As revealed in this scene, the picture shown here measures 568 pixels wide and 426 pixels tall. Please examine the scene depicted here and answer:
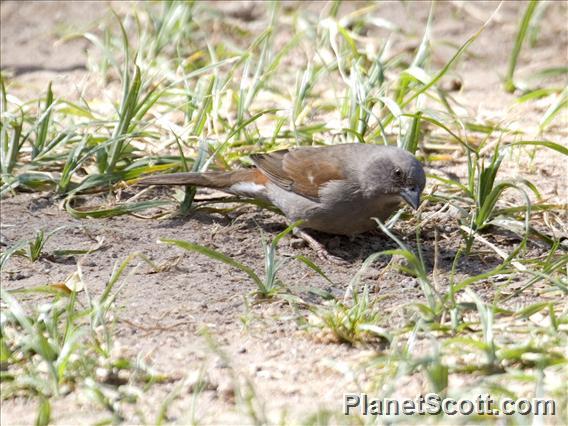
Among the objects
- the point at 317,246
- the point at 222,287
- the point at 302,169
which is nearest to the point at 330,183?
the point at 302,169

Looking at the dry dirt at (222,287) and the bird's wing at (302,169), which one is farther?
the bird's wing at (302,169)

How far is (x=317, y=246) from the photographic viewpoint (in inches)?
224

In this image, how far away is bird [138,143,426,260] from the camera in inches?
224

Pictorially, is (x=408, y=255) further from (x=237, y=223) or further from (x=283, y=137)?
(x=283, y=137)

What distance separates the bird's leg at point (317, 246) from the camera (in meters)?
5.60

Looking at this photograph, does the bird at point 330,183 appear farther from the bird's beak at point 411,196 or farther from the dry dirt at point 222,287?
the dry dirt at point 222,287

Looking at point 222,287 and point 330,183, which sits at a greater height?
point 330,183

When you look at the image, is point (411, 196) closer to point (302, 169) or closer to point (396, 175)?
point (396, 175)

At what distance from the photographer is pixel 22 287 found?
479 centimetres

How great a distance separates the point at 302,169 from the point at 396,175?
2.03 feet

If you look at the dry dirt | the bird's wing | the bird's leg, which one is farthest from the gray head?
the bird's leg

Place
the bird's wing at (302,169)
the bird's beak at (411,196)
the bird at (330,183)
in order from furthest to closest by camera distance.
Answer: the bird's wing at (302,169) < the bird at (330,183) < the bird's beak at (411,196)

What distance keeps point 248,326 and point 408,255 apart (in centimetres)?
76

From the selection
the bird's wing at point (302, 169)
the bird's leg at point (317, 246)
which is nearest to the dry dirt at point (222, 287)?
the bird's leg at point (317, 246)
